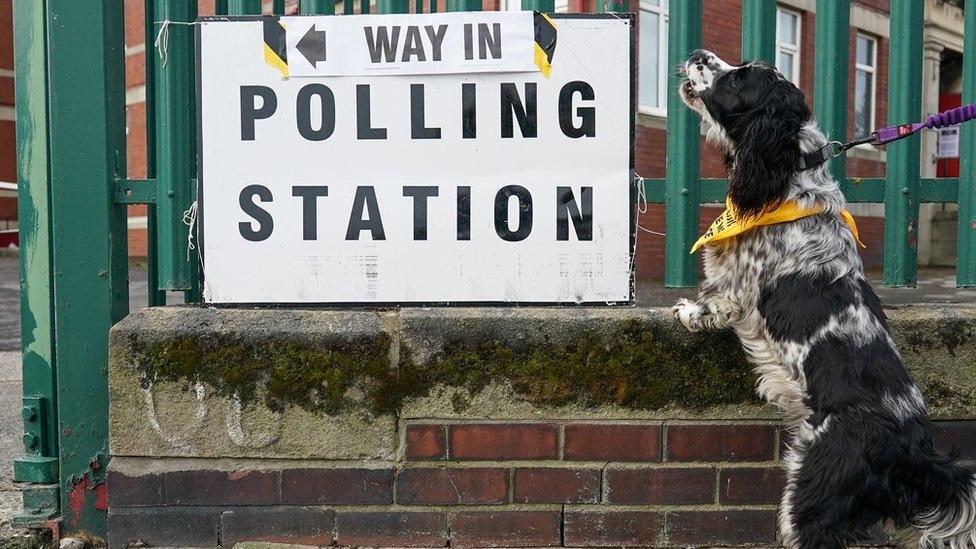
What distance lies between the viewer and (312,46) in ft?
9.04

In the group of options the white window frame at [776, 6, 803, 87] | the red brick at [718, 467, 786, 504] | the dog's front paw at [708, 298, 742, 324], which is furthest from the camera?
A: the white window frame at [776, 6, 803, 87]

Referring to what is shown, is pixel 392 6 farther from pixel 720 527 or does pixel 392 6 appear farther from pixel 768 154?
pixel 720 527

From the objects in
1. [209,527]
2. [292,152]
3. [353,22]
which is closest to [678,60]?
[353,22]

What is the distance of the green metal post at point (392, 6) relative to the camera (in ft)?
9.46

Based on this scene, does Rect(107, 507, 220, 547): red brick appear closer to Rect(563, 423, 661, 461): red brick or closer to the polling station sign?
the polling station sign

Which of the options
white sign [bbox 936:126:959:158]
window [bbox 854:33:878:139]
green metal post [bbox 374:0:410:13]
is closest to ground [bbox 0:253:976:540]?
green metal post [bbox 374:0:410:13]

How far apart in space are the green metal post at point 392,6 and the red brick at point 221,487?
5.47 feet

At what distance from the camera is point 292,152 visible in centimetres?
276

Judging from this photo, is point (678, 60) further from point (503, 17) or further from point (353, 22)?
point (353, 22)

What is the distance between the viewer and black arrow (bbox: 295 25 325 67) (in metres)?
2.75

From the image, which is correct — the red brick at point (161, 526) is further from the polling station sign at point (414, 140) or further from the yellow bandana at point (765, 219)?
the yellow bandana at point (765, 219)

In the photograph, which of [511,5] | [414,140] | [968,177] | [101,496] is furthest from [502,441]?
[511,5]

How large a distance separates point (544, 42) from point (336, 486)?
5.46 feet

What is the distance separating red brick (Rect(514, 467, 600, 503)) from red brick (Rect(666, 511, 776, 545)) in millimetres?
290
